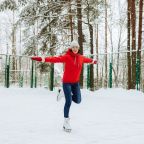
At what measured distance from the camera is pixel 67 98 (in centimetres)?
772

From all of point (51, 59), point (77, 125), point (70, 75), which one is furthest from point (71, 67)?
point (77, 125)

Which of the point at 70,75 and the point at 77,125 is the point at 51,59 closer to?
the point at 70,75

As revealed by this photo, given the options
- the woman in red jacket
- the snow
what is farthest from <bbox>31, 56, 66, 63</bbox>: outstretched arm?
the snow

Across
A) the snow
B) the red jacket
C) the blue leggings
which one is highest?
the red jacket

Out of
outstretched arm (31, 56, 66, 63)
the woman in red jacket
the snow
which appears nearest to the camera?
the snow

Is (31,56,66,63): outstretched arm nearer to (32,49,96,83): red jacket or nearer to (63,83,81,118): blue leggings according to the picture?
(32,49,96,83): red jacket

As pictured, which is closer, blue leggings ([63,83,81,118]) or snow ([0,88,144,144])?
snow ([0,88,144,144])

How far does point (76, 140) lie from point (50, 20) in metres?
18.1

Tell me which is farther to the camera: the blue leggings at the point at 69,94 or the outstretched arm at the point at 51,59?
the blue leggings at the point at 69,94

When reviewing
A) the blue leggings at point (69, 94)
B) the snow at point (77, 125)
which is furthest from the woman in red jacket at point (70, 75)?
the snow at point (77, 125)

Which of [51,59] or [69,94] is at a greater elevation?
[51,59]

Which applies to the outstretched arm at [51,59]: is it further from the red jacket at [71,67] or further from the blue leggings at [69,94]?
the blue leggings at [69,94]

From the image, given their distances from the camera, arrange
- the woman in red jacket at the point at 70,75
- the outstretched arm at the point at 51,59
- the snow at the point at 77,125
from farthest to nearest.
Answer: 1. the woman in red jacket at the point at 70,75
2. the outstretched arm at the point at 51,59
3. the snow at the point at 77,125

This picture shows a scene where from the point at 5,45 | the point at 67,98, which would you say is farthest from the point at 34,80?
the point at 5,45
